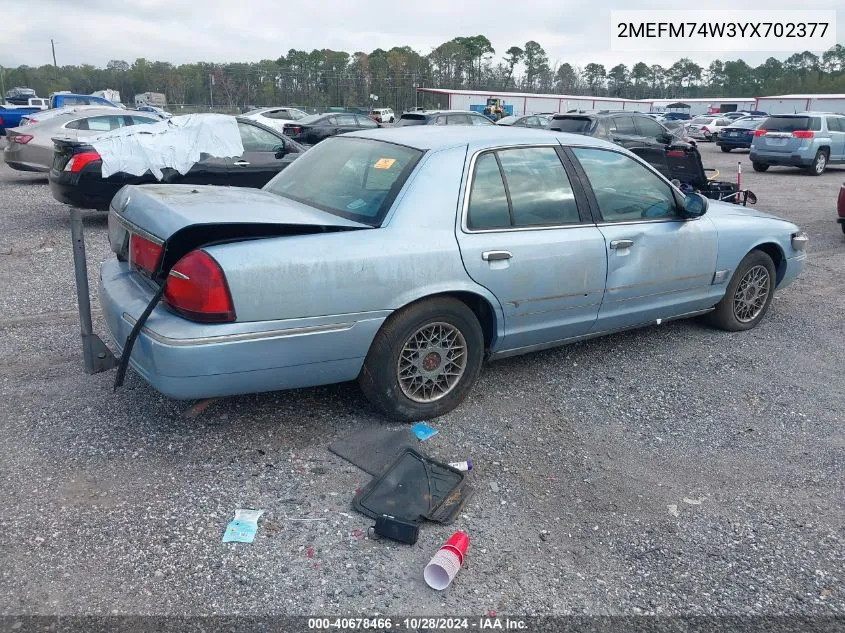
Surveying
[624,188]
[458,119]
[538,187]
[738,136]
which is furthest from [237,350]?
[738,136]

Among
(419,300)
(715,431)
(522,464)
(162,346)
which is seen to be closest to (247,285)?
(162,346)

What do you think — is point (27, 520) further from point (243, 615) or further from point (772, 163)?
point (772, 163)

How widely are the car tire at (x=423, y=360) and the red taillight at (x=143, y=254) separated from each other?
116cm

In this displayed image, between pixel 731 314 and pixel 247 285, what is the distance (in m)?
3.97

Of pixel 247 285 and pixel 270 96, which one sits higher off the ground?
pixel 270 96

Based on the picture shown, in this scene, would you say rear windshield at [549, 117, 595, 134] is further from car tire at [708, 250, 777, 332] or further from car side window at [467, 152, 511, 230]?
car side window at [467, 152, 511, 230]

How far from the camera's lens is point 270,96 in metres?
57.9

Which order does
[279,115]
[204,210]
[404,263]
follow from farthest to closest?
[279,115] < [404,263] < [204,210]

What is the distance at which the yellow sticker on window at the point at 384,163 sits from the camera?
4.11 metres

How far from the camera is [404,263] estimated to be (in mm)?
3650

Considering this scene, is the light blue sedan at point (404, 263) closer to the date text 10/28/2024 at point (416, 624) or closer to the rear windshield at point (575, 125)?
the date text 10/28/2024 at point (416, 624)

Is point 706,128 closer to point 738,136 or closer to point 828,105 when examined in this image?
point 738,136

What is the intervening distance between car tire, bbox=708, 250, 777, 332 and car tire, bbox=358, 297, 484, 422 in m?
2.46

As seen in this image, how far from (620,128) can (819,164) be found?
6501mm
